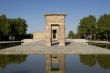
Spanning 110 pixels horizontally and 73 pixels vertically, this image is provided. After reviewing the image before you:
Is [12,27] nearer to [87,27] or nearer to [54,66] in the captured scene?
[87,27]

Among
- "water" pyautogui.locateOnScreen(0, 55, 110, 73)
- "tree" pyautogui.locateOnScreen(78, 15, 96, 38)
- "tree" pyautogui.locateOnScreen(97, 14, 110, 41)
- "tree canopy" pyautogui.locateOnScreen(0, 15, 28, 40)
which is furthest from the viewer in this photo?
"tree" pyautogui.locateOnScreen(78, 15, 96, 38)

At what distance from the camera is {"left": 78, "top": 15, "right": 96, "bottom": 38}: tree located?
73.2 m

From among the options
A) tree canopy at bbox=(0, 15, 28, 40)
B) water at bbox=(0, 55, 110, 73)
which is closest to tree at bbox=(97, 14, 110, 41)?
tree canopy at bbox=(0, 15, 28, 40)

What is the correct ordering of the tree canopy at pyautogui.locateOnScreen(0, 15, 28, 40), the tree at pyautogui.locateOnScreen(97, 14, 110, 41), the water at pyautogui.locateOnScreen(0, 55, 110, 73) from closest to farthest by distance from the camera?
the water at pyautogui.locateOnScreen(0, 55, 110, 73), the tree at pyautogui.locateOnScreen(97, 14, 110, 41), the tree canopy at pyautogui.locateOnScreen(0, 15, 28, 40)

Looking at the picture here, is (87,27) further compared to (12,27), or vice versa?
(87,27)

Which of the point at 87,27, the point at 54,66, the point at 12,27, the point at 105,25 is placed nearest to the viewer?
the point at 54,66

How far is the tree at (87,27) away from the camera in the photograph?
2880 inches

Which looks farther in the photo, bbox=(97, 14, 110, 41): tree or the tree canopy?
the tree canopy

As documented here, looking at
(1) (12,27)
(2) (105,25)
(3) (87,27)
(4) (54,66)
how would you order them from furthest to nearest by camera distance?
(3) (87,27) < (1) (12,27) < (2) (105,25) < (4) (54,66)

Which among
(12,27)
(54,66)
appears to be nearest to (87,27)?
(12,27)

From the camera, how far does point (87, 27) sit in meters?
75.2

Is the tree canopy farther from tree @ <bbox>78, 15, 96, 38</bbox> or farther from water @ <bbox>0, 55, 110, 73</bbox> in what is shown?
water @ <bbox>0, 55, 110, 73</bbox>

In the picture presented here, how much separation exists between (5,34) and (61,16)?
128 feet

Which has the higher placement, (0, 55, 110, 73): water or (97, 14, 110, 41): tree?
(97, 14, 110, 41): tree
